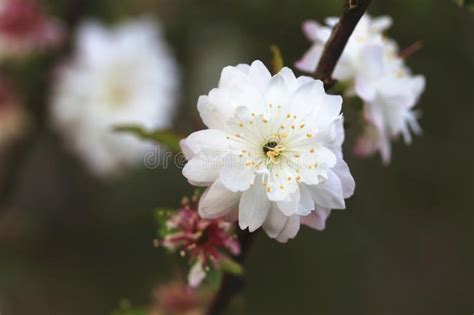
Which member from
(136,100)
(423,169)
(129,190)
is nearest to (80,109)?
(136,100)

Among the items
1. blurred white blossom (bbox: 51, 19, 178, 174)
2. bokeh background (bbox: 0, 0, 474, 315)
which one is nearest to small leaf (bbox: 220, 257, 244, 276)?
blurred white blossom (bbox: 51, 19, 178, 174)

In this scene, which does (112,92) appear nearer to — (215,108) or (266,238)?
(266,238)

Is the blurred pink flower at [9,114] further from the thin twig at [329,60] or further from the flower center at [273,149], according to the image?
the flower center at [273,149]

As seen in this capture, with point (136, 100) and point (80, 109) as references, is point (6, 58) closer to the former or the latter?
point (80, 109)

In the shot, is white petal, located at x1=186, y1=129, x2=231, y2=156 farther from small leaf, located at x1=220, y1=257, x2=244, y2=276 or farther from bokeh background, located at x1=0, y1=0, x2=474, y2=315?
bokeh background, located at x1=0, y1=0, x2=474, y2=315

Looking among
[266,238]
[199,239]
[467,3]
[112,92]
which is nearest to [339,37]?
[467,3]
